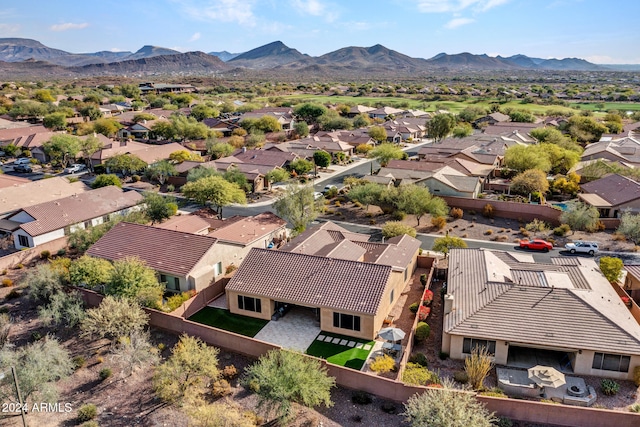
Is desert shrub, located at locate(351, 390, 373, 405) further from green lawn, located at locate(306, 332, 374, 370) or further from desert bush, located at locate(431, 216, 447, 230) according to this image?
desert bush, located at locate(431, 216, 447, 230)

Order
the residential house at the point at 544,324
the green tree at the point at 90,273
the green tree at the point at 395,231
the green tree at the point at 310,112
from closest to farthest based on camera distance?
1. the residential house at the point at 544,324
2. the green tree at the point at 90,273
3. the green tree at the point at 395,231
4. the green tree at the point at 310,112

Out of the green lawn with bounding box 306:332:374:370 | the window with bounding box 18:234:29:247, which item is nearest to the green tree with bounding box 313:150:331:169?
the window with bounding box 18:234:29:247

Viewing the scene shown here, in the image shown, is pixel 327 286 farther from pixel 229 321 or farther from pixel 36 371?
pixel 36 371

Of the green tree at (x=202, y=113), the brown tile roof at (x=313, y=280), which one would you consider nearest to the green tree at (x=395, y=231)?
the brown tile roof at (x=313, y=280)

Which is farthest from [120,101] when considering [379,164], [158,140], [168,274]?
A: [168,274]

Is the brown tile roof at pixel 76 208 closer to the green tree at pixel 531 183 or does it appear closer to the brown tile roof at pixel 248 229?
the brown tile roof at pixel 248 229

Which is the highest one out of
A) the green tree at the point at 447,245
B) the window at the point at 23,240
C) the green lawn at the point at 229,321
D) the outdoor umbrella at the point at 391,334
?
the window at the point at 23,240

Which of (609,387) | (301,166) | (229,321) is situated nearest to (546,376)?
(609,387)
